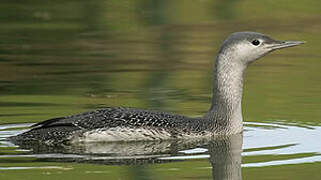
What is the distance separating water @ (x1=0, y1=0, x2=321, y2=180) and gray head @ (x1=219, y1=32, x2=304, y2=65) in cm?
70

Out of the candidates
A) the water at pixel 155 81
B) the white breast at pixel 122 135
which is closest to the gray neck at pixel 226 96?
the water at pixel 155 81

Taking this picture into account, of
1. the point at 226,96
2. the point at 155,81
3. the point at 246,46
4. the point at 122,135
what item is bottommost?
the point at 155,81

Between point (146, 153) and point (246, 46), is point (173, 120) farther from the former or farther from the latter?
point (246, 46)

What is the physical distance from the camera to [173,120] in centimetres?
1058

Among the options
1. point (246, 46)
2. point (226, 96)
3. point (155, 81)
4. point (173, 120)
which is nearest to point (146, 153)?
point (173, 120)

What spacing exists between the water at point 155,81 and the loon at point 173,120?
14 cm

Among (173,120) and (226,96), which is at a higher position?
(226,96)

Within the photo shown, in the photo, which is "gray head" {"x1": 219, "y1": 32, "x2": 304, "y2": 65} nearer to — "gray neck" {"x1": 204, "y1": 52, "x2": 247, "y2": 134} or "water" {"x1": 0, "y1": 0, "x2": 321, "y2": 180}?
"gray neck" {"x1": 204, "y1": 52, "x2": 247, "y2": 134}

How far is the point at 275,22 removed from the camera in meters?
20.6

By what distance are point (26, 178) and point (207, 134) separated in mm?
2460

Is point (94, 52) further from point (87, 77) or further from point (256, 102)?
point (256, 102)

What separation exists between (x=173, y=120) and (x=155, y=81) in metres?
4.08

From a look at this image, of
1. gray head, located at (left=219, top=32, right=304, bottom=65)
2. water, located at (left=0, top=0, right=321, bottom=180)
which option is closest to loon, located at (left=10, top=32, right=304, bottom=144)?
gray head, located at (left=219, top=32, right=304, bottom=65)

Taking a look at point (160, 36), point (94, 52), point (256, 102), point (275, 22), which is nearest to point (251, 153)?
point (256, 102)
